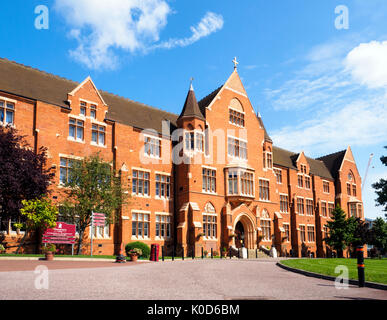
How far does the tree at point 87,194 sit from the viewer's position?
2897 centimetres

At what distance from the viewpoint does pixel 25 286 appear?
10062 millimetres

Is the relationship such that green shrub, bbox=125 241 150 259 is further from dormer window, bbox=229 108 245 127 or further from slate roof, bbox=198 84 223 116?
dormer window, bbox=229 108 245 127

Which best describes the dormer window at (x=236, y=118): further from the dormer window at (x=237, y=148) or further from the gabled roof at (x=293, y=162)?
the gabled roof at (x=293, y=162)

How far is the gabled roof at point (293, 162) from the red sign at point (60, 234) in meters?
30.5

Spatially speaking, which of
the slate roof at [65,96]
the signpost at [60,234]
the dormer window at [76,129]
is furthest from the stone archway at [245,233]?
the signpost at [60,234]

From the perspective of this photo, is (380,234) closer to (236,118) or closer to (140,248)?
(236,118)

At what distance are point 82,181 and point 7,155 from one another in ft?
21.1

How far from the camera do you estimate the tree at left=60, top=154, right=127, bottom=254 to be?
95.0 ft

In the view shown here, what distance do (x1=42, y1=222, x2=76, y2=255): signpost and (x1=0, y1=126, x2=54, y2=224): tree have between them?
2564 millimetres

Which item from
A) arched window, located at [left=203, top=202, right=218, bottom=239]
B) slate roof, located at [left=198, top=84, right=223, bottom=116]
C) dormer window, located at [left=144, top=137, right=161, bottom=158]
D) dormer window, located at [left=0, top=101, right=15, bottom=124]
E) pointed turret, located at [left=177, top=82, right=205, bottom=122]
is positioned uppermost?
slate roof, located at [left=198, top=84, right=223, bottom=116]

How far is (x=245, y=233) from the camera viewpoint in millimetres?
41438

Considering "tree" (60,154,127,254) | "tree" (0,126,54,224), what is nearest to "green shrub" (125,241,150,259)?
"tree" (60,154,127,254)

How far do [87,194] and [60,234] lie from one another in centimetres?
386

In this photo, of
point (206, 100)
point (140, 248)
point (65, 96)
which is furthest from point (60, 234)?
point (206, 100)
